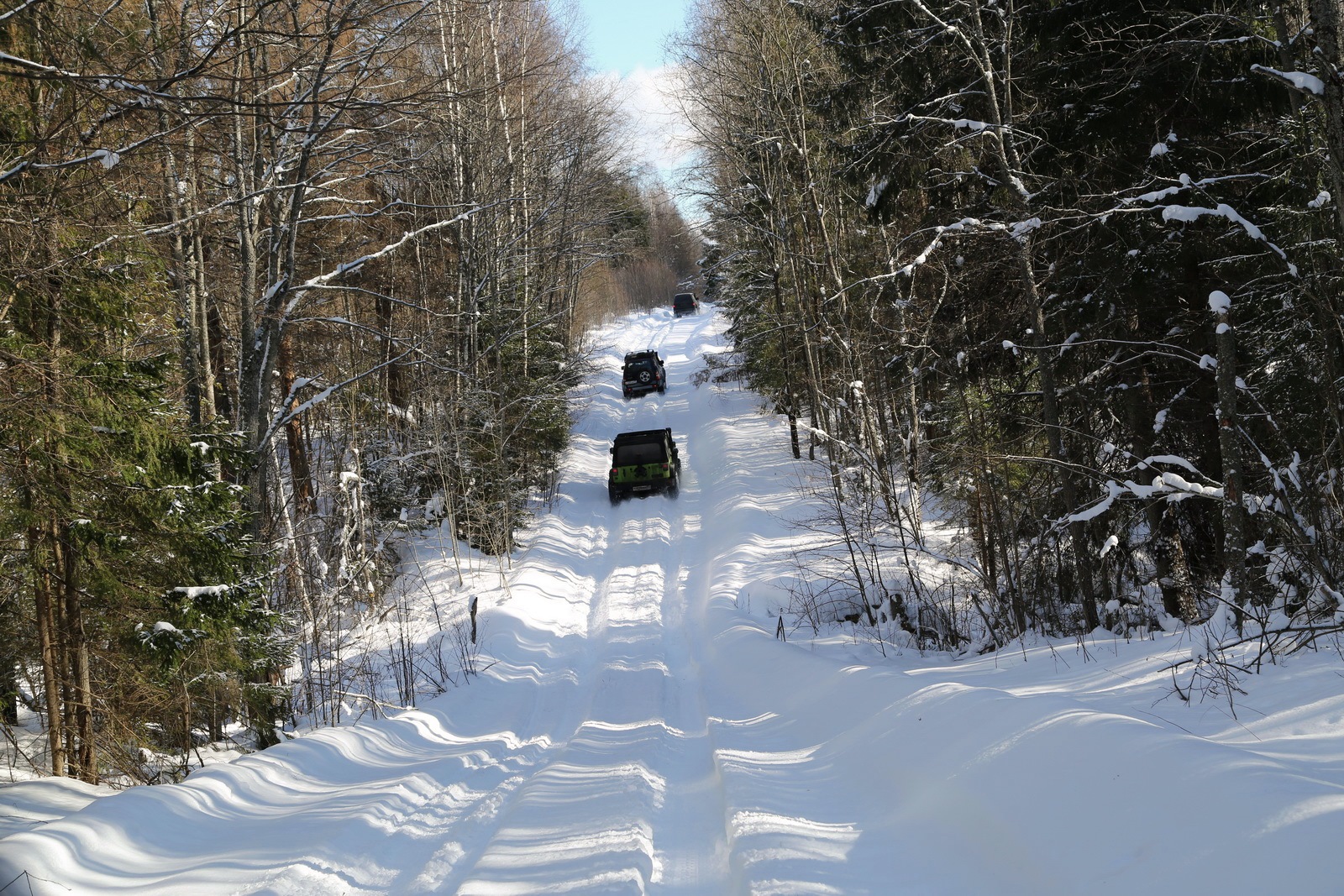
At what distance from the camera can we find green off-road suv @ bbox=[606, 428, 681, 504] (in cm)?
2248

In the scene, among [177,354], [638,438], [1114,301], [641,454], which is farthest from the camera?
[638,438]

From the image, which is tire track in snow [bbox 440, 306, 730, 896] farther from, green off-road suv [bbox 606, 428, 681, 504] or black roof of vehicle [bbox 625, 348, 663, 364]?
black roof of vehicle [bbox 625, 348, 663, 364]

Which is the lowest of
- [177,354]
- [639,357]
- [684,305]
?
[177,354]

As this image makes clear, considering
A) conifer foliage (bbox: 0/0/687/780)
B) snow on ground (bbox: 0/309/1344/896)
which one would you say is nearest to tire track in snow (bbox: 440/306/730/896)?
snow on ground (bbox: 0/309/1344/896)

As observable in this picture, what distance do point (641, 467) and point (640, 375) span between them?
656 inches

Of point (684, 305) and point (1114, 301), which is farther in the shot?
point (684, 305)

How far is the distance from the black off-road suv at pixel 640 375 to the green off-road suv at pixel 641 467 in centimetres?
1578

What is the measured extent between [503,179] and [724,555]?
32.9 feet

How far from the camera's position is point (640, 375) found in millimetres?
38781

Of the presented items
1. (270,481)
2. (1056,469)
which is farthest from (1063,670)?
(270,481)

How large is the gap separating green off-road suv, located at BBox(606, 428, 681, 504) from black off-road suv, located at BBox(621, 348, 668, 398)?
1578 centimetres

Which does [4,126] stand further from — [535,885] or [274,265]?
[535,885]

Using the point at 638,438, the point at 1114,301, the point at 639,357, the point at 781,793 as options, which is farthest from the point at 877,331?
the point at 639,357

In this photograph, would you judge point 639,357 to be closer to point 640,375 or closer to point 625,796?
point 640,375
